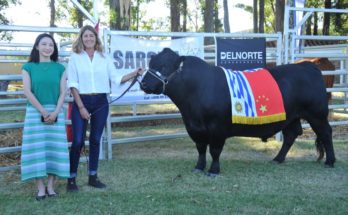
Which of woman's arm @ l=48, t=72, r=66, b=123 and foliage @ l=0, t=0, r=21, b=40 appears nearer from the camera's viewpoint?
woman's arm @ l=48, t=72, r=66, b=123

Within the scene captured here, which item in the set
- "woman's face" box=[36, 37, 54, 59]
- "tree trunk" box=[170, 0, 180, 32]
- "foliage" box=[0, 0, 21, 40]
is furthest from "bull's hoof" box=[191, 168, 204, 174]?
"foliage" box=[0, 0, 21, 40]

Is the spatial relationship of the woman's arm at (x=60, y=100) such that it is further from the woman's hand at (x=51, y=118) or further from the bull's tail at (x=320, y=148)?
the bull's tail at (x=320, y=148)

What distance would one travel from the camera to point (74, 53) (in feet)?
15.3

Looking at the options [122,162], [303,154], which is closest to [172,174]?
[122,162]

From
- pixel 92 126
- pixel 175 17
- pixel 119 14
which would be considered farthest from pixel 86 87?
pixel 175 17

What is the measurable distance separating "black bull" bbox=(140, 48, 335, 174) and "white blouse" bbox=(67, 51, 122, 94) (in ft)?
1.98

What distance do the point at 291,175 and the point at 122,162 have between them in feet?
8.08

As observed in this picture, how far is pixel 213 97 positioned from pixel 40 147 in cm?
221

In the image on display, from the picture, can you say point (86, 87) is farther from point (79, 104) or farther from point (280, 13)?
point (280, 13)

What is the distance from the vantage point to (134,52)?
6492 millimetres

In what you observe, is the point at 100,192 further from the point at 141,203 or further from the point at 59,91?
the point at 59,91

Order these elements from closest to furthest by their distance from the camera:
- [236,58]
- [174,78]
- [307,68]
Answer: [174,78] → [307,68] → [236,58]

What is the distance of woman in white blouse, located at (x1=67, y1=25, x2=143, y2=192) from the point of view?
15.2 ft

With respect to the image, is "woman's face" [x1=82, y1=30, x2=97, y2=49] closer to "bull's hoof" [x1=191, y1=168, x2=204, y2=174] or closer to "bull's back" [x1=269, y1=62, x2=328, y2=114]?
"bull's hoof" [x1=191, y1=168, x2=204, y2=174]
